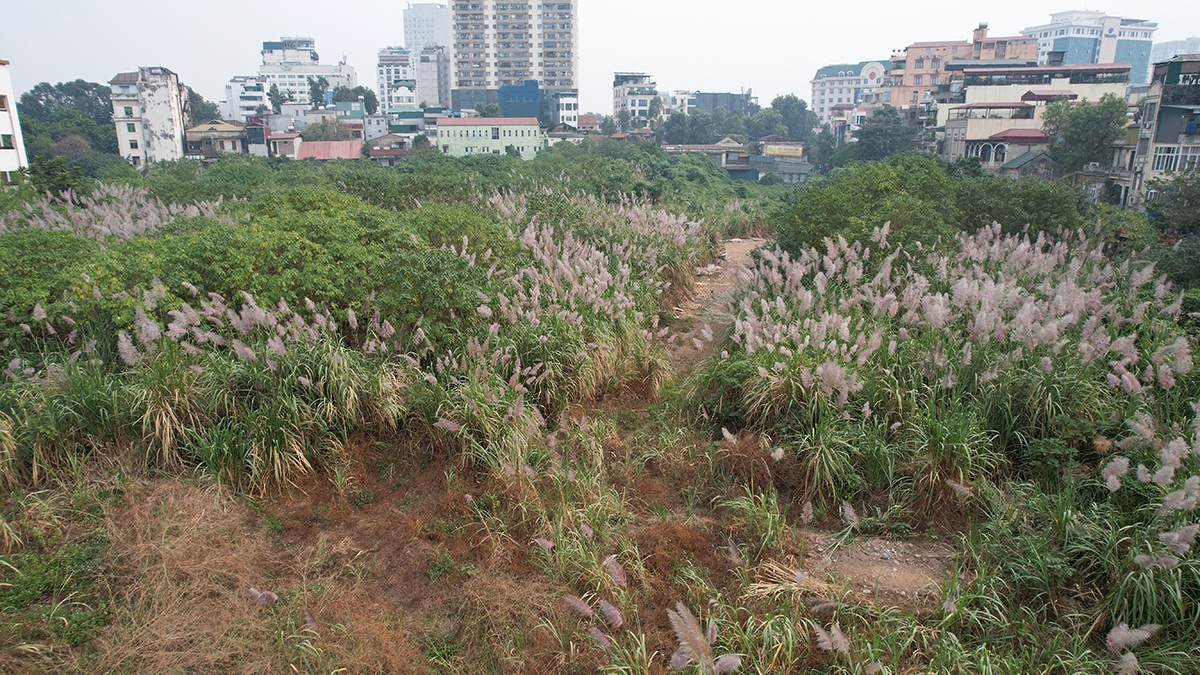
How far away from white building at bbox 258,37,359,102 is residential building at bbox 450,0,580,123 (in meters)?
27.6

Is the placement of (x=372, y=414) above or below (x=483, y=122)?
below

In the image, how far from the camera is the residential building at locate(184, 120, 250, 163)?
174 ft

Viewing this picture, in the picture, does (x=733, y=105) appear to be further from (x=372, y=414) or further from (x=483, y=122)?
(x=372, y=414)

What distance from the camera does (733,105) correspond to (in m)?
104

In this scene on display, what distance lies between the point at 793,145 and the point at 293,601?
62950mm

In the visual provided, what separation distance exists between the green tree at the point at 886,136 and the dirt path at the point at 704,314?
124 feet

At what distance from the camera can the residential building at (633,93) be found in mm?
91438

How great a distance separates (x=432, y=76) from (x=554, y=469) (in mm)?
121574

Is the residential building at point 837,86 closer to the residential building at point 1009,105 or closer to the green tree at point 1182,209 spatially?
the residential building at point 1009,105

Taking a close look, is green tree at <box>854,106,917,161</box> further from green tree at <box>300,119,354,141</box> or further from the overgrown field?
the overgrown field

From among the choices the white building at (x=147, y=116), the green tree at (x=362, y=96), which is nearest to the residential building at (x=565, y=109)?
the green tree at (x=362, y=96)

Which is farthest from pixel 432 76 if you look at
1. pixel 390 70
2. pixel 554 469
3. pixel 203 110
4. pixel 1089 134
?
pixel 554 469

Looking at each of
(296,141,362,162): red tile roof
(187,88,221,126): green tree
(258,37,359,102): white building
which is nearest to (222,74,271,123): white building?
(187,88,221,126): green tree

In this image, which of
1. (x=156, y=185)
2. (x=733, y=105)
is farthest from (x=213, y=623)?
(x=733, y=105)
